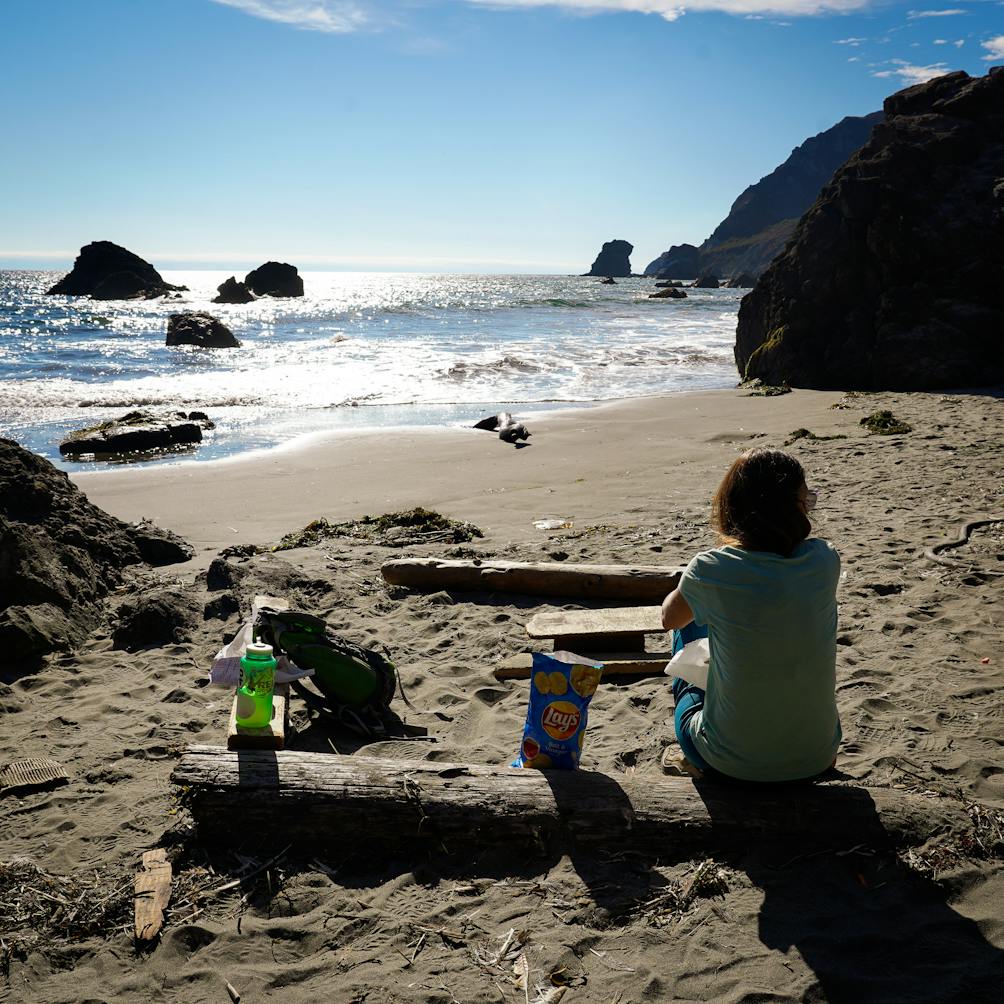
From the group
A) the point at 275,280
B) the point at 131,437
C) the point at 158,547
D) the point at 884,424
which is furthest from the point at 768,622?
the point at 275,280

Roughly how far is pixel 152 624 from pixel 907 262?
15800 mm

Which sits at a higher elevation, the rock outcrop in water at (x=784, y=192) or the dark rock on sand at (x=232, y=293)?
the rock outcrop in water at (x=784, y=192)

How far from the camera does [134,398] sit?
2128cm

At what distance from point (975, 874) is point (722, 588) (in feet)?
4.18

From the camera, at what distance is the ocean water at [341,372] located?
17.6 metres

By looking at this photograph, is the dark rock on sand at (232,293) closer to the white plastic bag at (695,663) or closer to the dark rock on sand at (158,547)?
the dark rock on sand at (158,547)

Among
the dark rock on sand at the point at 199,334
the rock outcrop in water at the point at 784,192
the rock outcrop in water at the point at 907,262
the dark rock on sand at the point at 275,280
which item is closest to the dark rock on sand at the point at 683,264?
the rock outcrop in water at the point at 784,192

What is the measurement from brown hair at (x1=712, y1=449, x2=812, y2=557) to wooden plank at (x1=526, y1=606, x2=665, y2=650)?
6.73 feet

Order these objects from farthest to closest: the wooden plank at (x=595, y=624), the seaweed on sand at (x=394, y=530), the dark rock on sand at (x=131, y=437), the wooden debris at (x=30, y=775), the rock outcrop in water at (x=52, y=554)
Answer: the dark rock on sand at (x=131, y=437)
the seaweed on sand at (x=394, y=530)
the rock outcrop in water at (x=52, y=554)
the wooden plank at (x=595, y=624)
the wooden debris at (x=30, y=775)

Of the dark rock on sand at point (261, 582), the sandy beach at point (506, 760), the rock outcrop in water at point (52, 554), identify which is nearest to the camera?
the sandy beach at point (506, 760)

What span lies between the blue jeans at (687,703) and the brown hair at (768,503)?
2.35 ft

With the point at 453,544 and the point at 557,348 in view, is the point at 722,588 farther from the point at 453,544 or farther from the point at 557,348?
the point at 557,348

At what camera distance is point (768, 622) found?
2.97 m

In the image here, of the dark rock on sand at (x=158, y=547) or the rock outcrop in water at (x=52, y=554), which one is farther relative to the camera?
the dark rock on sand at (x=158, y=547)
